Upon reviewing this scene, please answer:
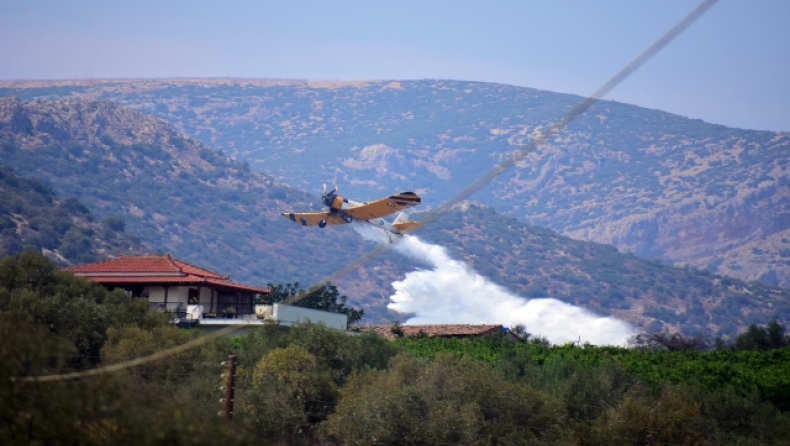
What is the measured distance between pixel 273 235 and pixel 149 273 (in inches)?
3589

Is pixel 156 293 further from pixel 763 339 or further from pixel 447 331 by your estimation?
pixel 763 339

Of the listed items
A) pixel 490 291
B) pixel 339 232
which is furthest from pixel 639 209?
pixel 490 291

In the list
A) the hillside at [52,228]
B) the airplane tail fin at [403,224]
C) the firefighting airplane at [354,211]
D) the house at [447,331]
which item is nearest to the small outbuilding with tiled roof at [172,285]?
the house at [447,331]

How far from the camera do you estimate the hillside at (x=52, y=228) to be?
102 m

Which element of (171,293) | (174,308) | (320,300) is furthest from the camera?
(320,300)

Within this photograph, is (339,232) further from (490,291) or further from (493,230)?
(490,291)

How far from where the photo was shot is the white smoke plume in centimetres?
9606

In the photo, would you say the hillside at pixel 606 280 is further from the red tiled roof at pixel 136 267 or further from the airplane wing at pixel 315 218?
the airplane wing at pixel 315 218

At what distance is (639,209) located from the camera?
18512 cm

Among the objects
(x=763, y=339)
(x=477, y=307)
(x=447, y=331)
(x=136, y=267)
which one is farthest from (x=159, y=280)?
(x=763, y=339)

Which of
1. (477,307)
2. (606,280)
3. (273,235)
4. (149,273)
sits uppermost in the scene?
(149,273)

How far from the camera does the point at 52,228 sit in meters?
109

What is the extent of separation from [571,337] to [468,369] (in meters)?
59.0

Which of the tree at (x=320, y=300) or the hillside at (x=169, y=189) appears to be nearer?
the tree at (x=320, y=300)
